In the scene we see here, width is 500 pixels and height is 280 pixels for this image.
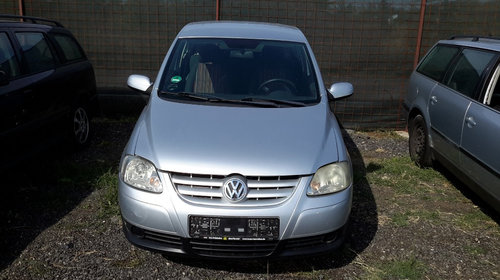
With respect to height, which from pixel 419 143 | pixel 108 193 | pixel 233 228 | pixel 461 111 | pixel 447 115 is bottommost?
pixel 108 193

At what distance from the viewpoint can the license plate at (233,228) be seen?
2.86 metres

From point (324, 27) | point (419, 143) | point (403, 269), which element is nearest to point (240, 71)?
point (403, 269)

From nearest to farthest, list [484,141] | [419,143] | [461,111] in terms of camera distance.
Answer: [484,141], [461,111], [419,143]

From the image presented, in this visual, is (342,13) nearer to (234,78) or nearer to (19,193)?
(234,78)

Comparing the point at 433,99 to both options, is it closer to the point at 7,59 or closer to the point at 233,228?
the point at 233,228

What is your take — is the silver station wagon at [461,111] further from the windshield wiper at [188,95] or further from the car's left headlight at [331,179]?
the windshield wiper at [188,95]

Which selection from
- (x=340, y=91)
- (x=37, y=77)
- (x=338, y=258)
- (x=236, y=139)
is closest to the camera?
(x=236, y=139)

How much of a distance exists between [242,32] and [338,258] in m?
2.33

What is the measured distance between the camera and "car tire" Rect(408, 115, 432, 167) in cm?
544

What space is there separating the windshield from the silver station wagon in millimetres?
1528

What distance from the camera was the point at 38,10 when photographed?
7512 millimetres

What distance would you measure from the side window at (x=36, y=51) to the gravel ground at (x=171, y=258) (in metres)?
1.17

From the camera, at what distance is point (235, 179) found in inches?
114

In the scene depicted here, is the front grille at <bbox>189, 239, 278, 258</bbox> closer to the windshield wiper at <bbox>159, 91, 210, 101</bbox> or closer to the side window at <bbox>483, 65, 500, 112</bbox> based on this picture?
the windshield wiper at <bbox>159, 91, 210, 101</bbox>
